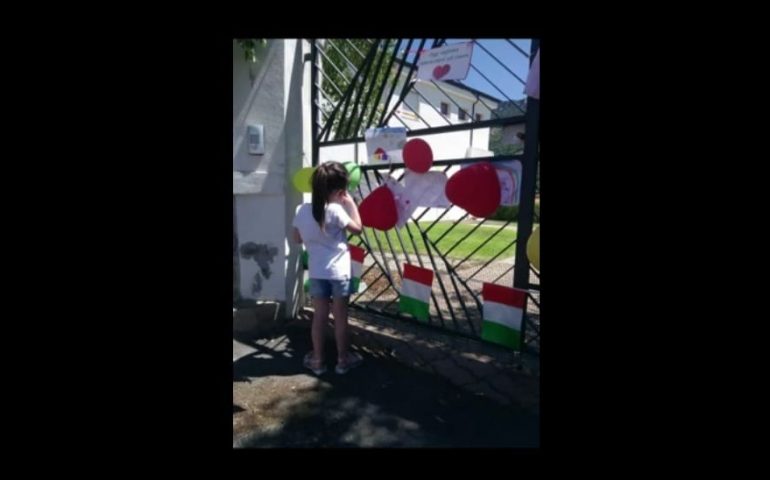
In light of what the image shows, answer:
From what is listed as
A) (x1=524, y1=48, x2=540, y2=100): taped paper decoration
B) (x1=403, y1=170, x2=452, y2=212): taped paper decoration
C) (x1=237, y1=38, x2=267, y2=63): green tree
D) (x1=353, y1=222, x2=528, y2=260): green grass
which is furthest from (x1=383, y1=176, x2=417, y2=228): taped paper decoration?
(x1=353, y1=222, x2=528, y2=260): green grass

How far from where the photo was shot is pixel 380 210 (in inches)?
122

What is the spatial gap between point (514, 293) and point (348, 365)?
4.70 feet

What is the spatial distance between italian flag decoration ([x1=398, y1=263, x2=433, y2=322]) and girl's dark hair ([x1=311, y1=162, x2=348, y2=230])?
835 millimetres

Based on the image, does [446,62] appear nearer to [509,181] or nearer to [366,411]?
[509,181]

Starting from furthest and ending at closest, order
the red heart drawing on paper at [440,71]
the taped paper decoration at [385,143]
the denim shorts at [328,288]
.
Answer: the taped paper decoration at [385,143] → the denim shorts at [328,288] → the red heart drawing on paper at [440,71]

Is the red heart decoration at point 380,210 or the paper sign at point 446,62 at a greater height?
the paper sign at point 446,62

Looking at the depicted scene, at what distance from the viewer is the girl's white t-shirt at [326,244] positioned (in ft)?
9.29

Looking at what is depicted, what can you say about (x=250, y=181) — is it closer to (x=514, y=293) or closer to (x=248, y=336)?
(x=248, y=336)

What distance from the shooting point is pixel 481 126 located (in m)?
2.70

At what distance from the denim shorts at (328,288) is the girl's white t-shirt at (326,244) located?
48 mm

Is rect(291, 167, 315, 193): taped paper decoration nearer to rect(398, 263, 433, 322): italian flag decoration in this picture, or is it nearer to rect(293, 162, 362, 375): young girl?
rect(293, 162, 362, 375): young girl

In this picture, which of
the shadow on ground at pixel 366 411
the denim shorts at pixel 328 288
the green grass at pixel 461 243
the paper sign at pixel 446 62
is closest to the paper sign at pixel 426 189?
the paper sign at pixel 446 62

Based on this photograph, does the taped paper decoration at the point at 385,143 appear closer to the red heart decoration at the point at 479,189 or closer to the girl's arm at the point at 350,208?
the girl's arm at the point at 350,208

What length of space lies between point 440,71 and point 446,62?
7 centimetres
